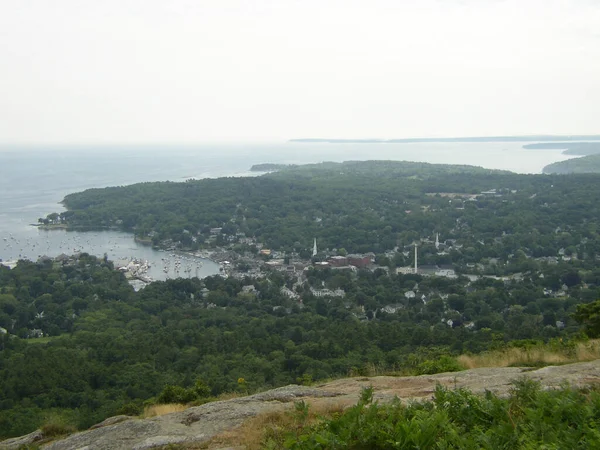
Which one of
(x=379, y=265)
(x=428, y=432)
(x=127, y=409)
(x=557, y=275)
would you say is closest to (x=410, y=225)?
(x=379, y=265)

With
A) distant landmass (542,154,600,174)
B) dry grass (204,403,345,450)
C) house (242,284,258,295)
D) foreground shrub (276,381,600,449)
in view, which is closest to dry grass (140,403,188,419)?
dry grass (204,403,345,450)

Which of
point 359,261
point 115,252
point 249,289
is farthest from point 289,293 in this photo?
point 115,252

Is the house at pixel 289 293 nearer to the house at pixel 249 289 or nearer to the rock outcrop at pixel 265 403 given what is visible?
the house at pixel 249 289

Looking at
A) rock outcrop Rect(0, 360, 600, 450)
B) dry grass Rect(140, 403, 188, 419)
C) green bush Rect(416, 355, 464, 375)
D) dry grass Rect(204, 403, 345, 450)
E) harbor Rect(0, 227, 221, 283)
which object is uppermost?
dry grass Rect(204, 403, 345, 450)

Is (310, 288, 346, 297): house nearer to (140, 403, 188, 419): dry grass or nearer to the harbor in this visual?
the harbor

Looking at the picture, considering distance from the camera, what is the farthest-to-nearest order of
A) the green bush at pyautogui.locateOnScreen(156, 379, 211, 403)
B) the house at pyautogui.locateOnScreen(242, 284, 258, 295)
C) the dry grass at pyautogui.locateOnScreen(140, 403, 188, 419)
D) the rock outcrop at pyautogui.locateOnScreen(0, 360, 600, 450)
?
the house at pyautogui.locateOnScreen(242, 284, 258, 295) → the green bush at pyautogui.locateOnScreen(156, 379, 211, 403) → the dry grass at pyautogui.locateOnScreen(140, 403, 188, 419) → the rock outcrop at pyautogui.locateOnScreen(0, 360, 600, 450)

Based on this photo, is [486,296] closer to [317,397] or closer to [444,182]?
[317,397]

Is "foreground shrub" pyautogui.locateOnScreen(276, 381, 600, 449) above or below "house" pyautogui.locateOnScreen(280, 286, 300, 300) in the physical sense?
above
